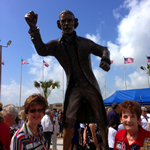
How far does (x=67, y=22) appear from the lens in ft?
9.04

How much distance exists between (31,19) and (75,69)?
1091mm

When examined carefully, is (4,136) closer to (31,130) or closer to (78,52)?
(31,130)

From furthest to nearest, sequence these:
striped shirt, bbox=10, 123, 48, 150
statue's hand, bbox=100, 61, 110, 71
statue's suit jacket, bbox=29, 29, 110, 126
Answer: statue's suit jacket, bbox=29, 29, 110, 126 → statue's hand, bbox=100, 61, 110, 71 → striped shirt, bbox=10, 123, 48, 150

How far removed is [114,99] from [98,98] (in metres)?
Answer: 11.4

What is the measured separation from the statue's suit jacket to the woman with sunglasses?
2.43ft

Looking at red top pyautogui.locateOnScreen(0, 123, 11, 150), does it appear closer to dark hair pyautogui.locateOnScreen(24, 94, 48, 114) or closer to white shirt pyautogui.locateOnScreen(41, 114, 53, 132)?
A: dark hair pyautogui.locateOnScreen(24, 94, 48, 114)

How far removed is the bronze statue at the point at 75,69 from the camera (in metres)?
2.66

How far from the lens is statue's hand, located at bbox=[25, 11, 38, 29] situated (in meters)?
2.60

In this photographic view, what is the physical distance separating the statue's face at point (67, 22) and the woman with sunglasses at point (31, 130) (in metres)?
1.29

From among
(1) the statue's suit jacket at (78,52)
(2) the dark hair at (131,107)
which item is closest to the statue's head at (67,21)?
(1) the statue's suit jacket at (78,52)

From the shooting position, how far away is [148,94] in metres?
13.0

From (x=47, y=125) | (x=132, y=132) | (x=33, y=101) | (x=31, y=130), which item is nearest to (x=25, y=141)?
(x=31, y=130)

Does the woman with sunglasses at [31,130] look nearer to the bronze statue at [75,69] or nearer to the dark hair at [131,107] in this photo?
the bronze statue at [75,69]

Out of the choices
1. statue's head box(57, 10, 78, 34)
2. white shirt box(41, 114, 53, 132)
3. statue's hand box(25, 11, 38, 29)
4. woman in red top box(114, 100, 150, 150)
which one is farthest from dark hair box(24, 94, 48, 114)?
white shirt box(41, 114, 53, 132)
